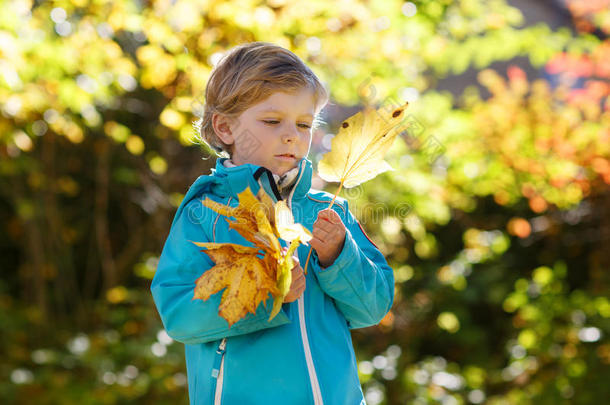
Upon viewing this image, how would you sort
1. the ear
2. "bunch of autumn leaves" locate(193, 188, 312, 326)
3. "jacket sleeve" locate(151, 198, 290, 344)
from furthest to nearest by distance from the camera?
the ear
"jacket sleeve" locate(151, 198, 290, 344)
"bunch of autumn leaves" locate(193, 188, 312, 326)

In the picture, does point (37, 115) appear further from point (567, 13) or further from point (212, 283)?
point (567, 13)

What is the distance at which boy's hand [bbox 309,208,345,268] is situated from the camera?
51.1 inches

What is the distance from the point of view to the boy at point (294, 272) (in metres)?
1.30

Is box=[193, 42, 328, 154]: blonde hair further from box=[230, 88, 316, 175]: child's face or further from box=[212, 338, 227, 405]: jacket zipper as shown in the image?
box=[212, 338, 227, 405]: jacket zipper

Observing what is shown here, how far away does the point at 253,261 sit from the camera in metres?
1.21

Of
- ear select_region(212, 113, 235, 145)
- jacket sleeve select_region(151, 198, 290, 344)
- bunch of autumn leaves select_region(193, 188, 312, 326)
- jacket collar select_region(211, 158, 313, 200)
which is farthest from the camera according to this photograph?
ear select_region(212, 113, 235, 145)

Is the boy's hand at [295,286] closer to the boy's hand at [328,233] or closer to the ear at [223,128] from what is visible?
the boy's hand at [328,233]

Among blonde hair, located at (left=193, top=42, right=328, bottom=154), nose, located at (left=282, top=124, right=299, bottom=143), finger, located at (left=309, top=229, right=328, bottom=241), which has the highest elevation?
blonde hair, located at (left=193, top=42, right=328, bottom=154)

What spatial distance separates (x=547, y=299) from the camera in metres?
4.23

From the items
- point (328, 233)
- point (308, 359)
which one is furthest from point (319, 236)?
point (308, 359)

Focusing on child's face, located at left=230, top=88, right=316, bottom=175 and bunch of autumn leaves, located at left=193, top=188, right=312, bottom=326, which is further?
child's face, located at left=230, top=88, right=316, bottom=175

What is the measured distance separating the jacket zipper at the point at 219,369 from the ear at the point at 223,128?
0.48 m

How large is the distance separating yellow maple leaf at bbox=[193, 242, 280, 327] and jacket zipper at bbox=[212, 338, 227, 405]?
188mm

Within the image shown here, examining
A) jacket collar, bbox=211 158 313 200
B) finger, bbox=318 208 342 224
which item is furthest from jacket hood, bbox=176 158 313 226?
finger, bbox=318 208 342 224
